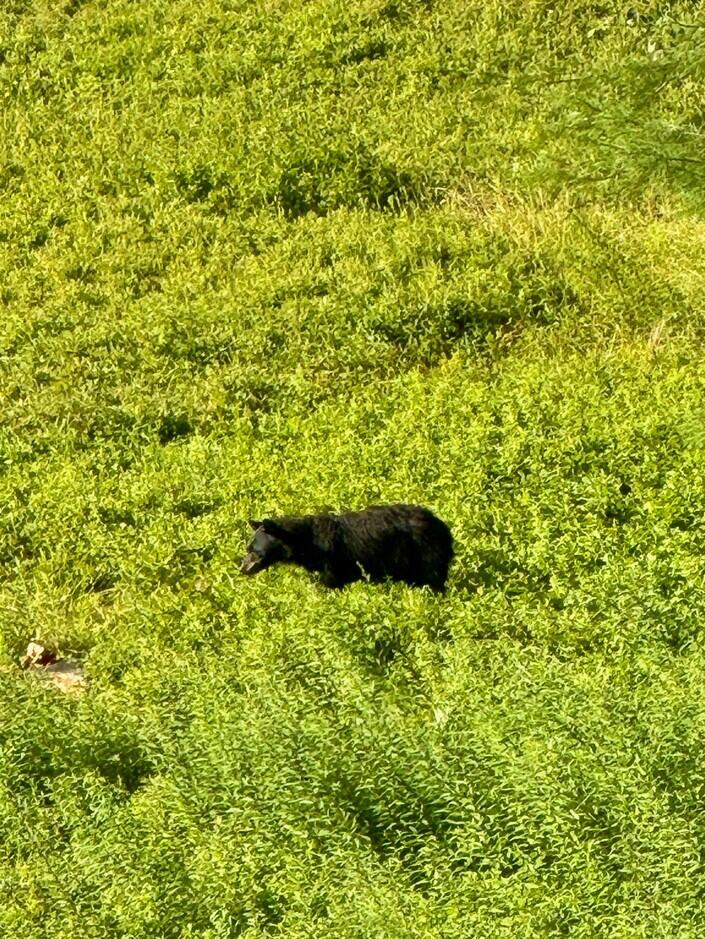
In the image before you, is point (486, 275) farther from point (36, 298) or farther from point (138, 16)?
point (138, 16)

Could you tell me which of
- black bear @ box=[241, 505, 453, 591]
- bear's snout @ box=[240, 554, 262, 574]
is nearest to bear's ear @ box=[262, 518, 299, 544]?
black bear @ box=[241, 505, 453, 591]

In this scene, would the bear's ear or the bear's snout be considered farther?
the bear's snout

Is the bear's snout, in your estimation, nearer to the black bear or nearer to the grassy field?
the black bear

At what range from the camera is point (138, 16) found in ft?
65.8

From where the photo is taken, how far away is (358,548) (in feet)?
31.2

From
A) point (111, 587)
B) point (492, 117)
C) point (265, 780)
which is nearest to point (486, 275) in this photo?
point (492, 117)

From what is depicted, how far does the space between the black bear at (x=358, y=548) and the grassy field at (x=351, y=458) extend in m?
0.21

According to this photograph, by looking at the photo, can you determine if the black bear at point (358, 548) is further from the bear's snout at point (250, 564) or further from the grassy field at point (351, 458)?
the grassy field at point (351, 458)

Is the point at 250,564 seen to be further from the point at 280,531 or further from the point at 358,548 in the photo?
the point at 358,548

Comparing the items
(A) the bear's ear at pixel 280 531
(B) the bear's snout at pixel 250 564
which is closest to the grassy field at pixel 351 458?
(B) the bear's snout at pixel 250 564

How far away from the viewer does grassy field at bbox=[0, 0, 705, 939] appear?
6.41 metres

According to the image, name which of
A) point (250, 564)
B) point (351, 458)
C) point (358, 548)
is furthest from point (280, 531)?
point (351, 458)

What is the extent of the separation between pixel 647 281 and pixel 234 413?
433 centimetres

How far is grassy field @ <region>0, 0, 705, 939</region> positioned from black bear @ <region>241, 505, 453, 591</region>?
0.21m
